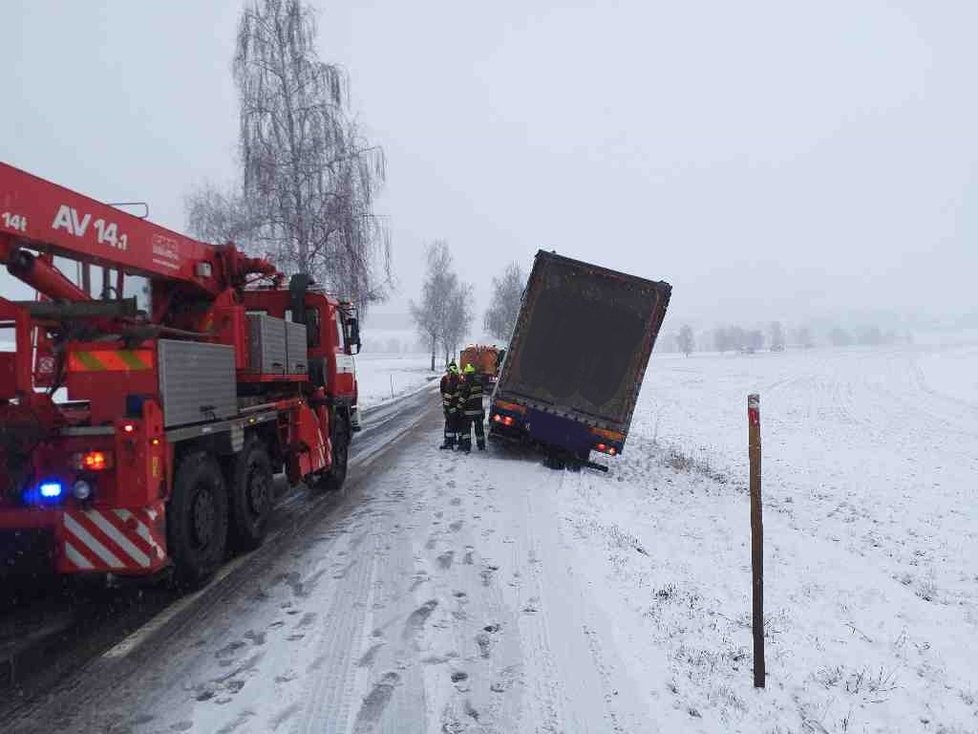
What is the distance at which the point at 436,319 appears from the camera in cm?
5381

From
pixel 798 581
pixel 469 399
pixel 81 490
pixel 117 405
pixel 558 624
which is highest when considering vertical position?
pixel 117 405

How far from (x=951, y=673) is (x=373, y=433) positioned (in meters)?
12.5

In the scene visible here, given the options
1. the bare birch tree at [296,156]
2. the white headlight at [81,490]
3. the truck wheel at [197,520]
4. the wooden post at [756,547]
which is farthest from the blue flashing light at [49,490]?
the bare birch tree at [296,156]

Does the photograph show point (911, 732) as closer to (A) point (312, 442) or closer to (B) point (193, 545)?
(B) point (193, 545)

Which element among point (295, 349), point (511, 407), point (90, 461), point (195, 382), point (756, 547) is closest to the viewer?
point (756, 547)

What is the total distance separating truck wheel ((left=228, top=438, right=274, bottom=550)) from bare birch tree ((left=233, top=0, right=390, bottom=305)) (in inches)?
476

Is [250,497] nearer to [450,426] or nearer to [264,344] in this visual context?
[264,344]

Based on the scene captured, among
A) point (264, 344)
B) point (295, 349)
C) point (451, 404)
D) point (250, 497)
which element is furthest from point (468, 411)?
point (250, 497)

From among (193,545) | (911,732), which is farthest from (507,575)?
(911,732)

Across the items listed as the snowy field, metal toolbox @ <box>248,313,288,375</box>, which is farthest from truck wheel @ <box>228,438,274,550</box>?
the snowy field

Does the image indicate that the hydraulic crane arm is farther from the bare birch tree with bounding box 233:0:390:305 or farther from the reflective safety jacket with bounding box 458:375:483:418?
the bare birch tree with bounding box 233:0:390:305

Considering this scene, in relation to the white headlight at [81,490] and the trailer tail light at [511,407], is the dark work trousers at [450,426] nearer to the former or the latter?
the trailer tail light at [511,407]

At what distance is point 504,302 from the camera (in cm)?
6025

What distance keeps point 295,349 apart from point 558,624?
465 cm
